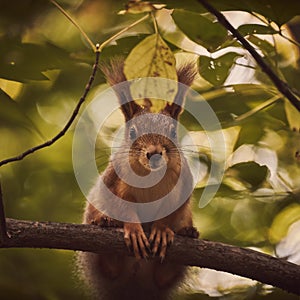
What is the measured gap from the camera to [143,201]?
1.66 m

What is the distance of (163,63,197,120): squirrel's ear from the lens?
156 cm

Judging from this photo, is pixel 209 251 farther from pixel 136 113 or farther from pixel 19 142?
pixel 19 142

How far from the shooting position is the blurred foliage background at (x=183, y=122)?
4.77ft

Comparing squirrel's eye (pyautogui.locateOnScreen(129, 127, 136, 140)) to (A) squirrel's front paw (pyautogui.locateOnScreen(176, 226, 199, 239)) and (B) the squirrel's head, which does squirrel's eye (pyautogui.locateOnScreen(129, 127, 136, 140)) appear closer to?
(B) the squirrel's head

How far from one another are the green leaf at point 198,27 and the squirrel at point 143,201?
0.15 meters

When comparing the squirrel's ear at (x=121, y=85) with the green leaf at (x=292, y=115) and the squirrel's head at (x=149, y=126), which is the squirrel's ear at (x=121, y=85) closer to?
the squirrel's head at (x=149, y=126)

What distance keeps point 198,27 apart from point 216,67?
105 mm

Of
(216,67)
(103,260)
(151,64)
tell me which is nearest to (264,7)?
(216,67)

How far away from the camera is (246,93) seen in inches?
62.6

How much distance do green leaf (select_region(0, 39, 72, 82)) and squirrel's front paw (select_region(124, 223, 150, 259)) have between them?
0.38 metres

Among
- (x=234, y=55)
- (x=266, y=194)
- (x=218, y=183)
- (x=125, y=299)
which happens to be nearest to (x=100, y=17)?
(x=234, y=55)

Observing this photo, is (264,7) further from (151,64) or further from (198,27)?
(151,64)

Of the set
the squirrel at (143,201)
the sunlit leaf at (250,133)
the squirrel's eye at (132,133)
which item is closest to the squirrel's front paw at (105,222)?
the squirrel at (143,201)

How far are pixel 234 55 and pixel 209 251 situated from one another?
437 mm
